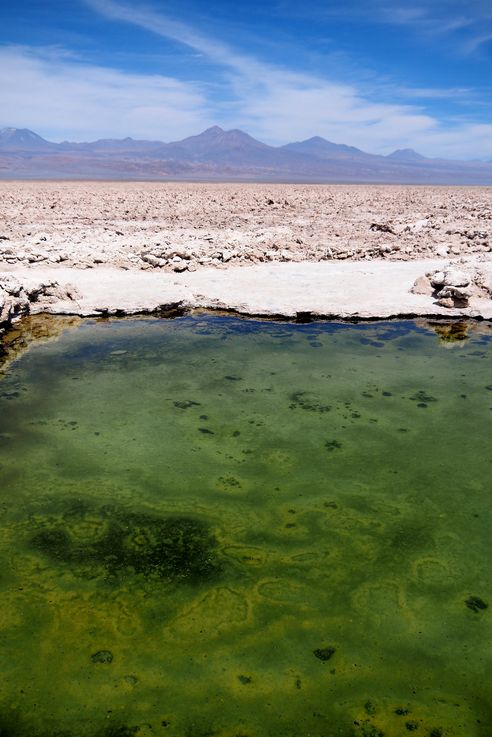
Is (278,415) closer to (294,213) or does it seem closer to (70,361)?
(70,361)

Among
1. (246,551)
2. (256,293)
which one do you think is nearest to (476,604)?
(246,551)

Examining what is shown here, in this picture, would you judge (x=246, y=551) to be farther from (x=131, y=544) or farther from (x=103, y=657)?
(x=103, y=657)

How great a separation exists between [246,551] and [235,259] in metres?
9.50

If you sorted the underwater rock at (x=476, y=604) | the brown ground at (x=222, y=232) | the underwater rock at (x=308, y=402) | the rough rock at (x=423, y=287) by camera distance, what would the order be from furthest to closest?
the brown ground at (x=222, y=232) → the rough rock at (x=423, y=287) → the underwater rock at (x=308, y=402) → the underwater rock at (x=476, y=604)

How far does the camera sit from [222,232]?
15531mm

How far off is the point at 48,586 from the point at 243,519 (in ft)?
4.69

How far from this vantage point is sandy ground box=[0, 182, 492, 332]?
966 cm

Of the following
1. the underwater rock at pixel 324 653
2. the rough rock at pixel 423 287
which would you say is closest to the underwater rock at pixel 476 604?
the underwater rock at pixel 324 653

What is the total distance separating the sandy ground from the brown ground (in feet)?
0.13

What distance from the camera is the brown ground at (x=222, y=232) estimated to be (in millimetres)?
12688

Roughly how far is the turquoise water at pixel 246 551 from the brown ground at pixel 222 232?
591 cm

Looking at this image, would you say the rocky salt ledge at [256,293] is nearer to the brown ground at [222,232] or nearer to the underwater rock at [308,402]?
the brown ground at [222,232]

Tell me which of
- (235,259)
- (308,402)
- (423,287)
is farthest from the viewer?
(235,259)

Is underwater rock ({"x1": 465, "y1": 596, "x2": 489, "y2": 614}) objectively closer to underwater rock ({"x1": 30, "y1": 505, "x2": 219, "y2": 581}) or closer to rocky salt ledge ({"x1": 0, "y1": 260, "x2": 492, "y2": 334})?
underwater rock ({"x1": 30, "y1": 505, "x2": 219, "y2": 581})
